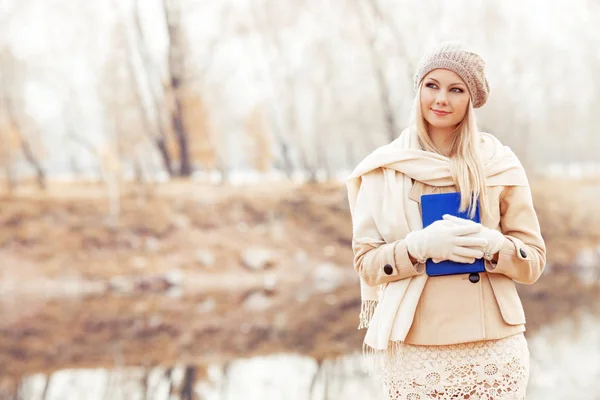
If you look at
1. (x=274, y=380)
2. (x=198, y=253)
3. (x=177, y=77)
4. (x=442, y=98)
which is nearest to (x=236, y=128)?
(x=177, y=77)

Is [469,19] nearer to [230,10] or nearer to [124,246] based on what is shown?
[230,10]

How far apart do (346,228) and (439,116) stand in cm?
694

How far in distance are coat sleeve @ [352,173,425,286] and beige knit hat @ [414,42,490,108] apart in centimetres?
28

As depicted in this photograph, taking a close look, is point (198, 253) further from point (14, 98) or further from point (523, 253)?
point (523, 253)

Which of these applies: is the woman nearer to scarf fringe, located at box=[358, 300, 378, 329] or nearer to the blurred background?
scarf fringe, located at box=[358, 300, 378, 329]

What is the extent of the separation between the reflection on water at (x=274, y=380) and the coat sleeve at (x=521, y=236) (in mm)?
2364

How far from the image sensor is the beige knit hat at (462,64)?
1509mm

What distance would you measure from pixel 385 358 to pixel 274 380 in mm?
2808

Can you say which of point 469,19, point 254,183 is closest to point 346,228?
point 254,183

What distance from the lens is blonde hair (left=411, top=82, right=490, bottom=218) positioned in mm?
1452

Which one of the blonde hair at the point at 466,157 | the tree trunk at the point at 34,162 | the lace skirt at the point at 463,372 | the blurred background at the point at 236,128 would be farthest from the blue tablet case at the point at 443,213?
the tree trunk at the point at 34,162

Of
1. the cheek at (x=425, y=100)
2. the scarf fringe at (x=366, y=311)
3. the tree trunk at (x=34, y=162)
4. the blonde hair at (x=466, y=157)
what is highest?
the tree trunk at (x=34, y=162)

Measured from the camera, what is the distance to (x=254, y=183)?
859cm

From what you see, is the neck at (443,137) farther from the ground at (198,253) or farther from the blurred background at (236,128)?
the blurred background at (236,128)
